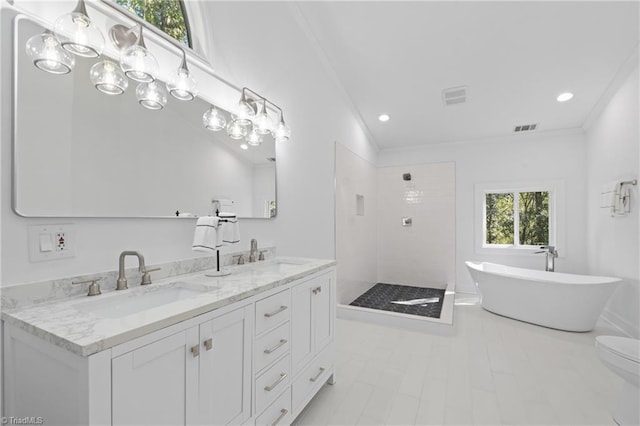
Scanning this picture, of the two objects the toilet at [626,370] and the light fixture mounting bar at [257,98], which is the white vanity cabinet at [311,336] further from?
the toilet at [626,370]

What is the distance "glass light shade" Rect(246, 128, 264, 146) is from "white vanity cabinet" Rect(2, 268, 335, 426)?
1190 mm

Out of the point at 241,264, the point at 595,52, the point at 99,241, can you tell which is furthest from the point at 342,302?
the point at 595,52

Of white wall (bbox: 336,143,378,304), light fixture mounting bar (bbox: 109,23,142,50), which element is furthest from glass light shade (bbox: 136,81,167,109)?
white wall (bbox: 336,143,378,304)

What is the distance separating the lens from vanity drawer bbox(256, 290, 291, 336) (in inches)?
53.5

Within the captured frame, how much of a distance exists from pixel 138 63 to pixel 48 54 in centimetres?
31

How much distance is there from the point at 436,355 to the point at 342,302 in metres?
1.40

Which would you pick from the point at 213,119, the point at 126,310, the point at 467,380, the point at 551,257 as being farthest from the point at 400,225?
the point at 126,310

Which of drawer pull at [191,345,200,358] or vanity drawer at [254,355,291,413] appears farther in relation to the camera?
vanity drawer at [254,355,291,413]

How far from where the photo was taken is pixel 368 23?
9.32ft

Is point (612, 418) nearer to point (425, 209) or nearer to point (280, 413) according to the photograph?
point (280, 413)

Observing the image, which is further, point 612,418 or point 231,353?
point 612,418

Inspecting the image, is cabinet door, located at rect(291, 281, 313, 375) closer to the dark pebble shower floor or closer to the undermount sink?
the undermount sink

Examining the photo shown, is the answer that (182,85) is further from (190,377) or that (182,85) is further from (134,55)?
(190,377)

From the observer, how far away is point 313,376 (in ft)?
6.01
